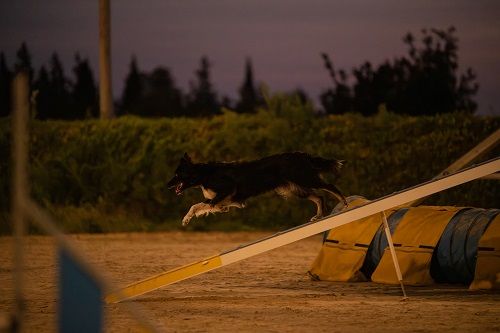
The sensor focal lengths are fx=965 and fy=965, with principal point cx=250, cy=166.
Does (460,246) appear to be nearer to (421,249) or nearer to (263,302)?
(421,249)

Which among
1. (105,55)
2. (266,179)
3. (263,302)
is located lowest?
(263,302)

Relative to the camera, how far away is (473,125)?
15.4 meters

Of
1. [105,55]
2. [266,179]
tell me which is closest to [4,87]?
[105,55]

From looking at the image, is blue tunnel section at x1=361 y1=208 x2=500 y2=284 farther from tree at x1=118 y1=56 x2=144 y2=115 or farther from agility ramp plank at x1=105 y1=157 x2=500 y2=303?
tree at x1=118 y1=56 x2=144 y2=115

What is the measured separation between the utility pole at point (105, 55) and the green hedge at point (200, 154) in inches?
106

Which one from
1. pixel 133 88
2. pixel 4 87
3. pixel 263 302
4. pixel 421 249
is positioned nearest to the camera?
pixel 263 302

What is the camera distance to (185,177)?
1001 cm

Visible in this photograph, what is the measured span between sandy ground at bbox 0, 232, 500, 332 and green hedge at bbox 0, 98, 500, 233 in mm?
3595

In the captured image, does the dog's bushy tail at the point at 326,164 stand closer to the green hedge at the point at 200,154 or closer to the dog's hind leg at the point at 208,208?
the dog's hind leg at the point at 208,208

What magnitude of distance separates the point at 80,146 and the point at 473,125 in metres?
6.52

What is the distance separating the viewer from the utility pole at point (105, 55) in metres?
19.3

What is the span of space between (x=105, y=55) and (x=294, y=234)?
1219cm

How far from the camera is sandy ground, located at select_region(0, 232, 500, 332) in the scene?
7004mm

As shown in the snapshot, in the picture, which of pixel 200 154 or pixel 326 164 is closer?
pixel 326 164
